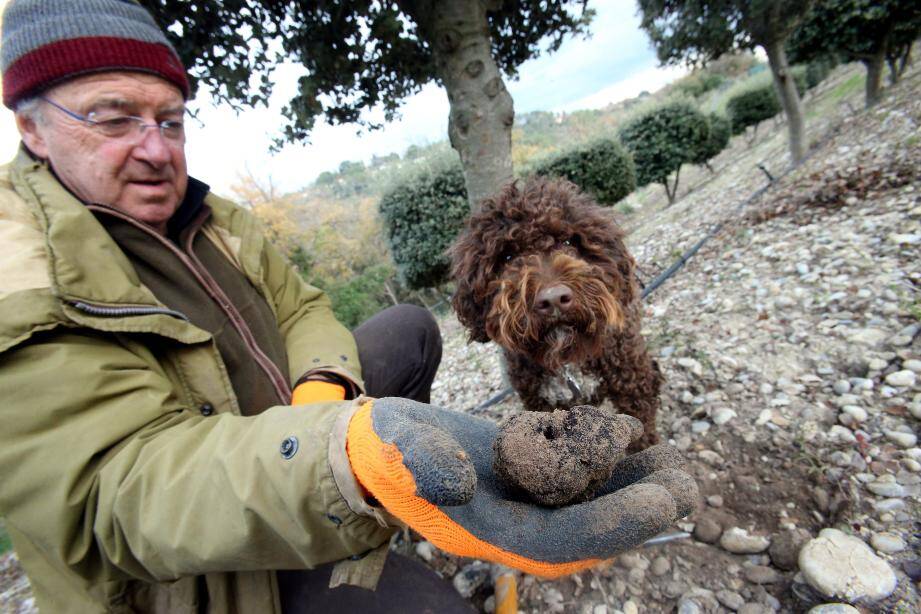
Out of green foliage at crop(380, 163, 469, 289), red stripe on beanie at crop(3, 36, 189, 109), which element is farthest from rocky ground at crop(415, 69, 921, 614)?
green foliage at crop(380, 163, 469, 289)

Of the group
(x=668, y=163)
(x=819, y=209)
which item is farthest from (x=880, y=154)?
(x=668, y=163)

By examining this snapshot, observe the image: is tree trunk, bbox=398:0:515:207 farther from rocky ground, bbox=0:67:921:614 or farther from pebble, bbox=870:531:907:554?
pebble, bbox=870:531:907:554

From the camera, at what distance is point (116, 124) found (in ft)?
5.57

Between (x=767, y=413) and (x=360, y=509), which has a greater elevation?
(x=360, y=509)

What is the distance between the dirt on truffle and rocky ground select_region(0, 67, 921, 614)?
0.91 metres

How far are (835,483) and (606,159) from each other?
10.8m

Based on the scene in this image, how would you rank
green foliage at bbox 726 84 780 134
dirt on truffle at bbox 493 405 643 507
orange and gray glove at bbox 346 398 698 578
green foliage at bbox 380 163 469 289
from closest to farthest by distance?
orange and gray glove at bbox 346 398 698 578, dirt on truffle at bbox 493 405 643 507, green foliage at bbox 380 163 469 289, green foliage at bbox 726 84 780 134

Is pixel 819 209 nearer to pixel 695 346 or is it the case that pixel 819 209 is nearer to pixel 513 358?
pixel 695 346

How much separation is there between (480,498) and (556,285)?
1.26 meters

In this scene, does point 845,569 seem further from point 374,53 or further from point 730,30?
point 730,30

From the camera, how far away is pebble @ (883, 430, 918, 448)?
6.13ft

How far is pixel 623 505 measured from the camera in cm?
120

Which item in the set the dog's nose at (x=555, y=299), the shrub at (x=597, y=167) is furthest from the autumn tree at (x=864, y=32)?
the dog's nose at (x=555, y=299)

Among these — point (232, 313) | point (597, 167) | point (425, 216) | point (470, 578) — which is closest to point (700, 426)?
A: point (470, 578)
